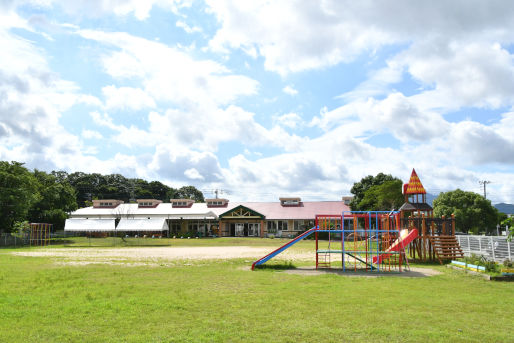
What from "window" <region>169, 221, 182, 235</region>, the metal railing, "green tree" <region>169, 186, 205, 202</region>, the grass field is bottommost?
the grass field

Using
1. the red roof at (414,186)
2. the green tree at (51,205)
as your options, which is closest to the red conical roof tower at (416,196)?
the red roof at (414,186)

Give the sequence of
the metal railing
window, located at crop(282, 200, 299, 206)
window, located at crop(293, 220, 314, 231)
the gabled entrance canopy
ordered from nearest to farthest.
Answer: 1. the metal railing
2. the gabled entrance canopy
3. window, located at crop(293, 220, 314, 231)
4. window, located at crop(282, 200, 299, 206)

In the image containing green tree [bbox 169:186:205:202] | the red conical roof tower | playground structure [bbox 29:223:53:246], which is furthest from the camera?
green tree [bbox 169:186:205:202]

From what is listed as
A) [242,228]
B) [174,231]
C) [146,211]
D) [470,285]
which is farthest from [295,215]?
[470,285]

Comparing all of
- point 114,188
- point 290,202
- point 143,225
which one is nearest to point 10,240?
point 143,225

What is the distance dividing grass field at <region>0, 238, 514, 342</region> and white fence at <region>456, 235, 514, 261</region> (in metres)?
5.18

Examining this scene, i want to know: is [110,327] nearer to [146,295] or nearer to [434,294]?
[146,295]

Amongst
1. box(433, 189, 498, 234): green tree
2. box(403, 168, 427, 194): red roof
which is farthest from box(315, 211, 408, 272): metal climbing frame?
box(433, 189, 498, 234): green tree

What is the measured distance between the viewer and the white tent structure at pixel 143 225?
52.1 metres

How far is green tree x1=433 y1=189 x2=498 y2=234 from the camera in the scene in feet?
179

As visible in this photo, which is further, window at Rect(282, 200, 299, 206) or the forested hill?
the forested hill

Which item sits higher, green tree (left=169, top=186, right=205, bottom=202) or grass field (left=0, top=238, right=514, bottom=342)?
green tree (left=169, top=186, right=205, bottom=202)

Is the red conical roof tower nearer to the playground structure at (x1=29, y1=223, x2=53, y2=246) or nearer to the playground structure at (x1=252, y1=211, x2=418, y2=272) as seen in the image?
the playground structure at (x1=252, y1=211, x2=418, y2=272)

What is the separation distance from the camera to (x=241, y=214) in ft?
198
